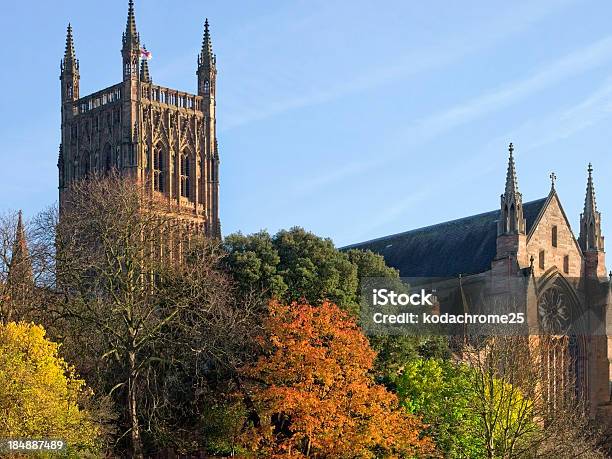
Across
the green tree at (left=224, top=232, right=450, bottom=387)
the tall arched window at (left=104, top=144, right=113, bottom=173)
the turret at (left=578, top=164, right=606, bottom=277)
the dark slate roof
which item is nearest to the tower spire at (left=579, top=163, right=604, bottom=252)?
the turret at (left=578, top=164, right=606, bottom=277)

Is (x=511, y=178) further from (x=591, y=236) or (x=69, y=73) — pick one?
(x=69, y=73)

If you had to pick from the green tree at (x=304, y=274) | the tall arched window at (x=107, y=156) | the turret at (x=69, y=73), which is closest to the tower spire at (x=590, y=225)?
the green tree at (x=304, y=274)

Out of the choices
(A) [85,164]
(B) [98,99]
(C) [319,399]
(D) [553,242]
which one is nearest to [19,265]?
(C) [319,399]

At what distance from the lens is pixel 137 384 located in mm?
46312

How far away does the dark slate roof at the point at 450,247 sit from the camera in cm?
7300

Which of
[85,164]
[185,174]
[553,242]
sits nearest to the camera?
[553,242]

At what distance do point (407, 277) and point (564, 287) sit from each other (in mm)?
9431

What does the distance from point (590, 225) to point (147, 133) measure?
3659 cm

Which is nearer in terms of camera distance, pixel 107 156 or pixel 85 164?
pixel 107 156

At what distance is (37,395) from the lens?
3894 cm

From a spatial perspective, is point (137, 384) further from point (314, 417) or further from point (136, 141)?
point (136, 141)

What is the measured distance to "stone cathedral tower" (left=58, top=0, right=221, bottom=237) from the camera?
95231 mm

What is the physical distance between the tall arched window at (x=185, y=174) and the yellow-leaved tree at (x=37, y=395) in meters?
56.9

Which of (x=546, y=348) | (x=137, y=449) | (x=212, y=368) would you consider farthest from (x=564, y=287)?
(x=137, y=449)
